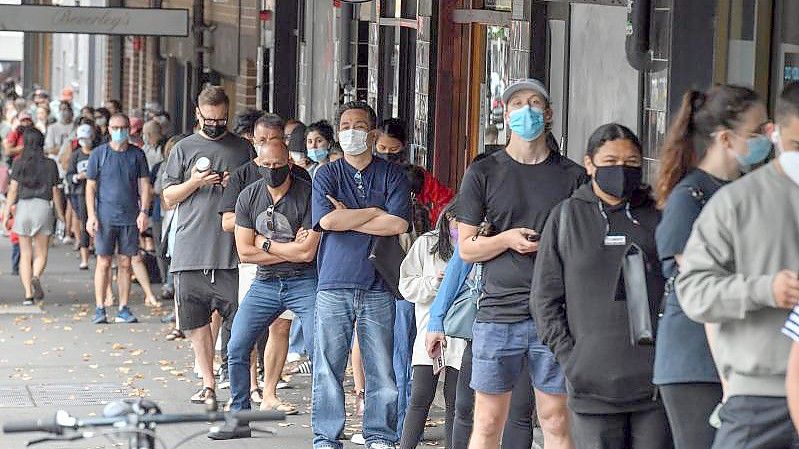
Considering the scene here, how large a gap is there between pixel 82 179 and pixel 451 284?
40.0 ft

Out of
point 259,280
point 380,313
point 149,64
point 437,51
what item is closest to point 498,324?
point 380,313

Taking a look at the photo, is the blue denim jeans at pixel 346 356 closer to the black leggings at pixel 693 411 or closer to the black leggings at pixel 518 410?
the black leggings at pixel 518 410

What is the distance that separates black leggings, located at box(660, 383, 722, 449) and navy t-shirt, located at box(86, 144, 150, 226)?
1068 centimetres

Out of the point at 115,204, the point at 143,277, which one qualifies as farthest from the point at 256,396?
the point at 143,277

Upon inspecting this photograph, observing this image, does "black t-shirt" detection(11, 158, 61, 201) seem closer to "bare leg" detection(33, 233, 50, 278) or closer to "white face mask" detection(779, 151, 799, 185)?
"bare leg" detection(33, 233, 50, 278)

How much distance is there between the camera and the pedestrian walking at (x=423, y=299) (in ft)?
27.9

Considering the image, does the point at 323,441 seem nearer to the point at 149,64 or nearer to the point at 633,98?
the point at 633,98

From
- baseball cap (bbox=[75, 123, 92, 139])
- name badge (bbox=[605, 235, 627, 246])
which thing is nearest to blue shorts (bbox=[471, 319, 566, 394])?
name badge (bbox=[605, 235, 627, 246])

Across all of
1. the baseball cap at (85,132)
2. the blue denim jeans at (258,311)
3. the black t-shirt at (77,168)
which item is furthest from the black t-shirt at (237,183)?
the baseball cap at (85,132)

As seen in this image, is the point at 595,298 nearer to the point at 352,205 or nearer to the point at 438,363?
the point at 438,363

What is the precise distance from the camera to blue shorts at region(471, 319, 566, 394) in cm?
695

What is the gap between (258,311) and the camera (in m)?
9.52

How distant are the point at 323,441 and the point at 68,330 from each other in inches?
264

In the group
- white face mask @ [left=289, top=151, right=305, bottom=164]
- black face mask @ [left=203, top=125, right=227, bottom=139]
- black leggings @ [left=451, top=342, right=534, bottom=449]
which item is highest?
black face mask @ [left=203, top=125, right=227, bottom=139]
